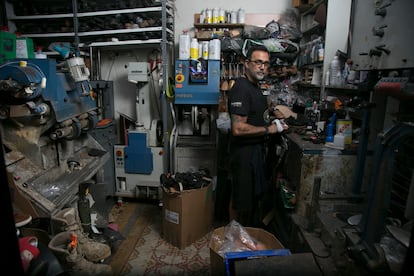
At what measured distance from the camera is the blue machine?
9.19 ft

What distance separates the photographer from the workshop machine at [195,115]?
281cm

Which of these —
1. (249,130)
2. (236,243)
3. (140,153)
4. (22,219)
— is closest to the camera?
(22,219)

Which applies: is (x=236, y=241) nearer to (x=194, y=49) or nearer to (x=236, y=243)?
(x=236, y=243)

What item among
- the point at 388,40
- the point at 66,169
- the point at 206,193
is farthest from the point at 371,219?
the point at 66,169

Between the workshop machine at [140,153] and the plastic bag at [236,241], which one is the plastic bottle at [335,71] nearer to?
the plastic bag at [236,241]

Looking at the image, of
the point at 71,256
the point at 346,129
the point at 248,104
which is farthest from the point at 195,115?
the point at 71,256

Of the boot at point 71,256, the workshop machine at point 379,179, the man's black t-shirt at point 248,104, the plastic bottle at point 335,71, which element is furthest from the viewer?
the plastic bottle at point 335,71

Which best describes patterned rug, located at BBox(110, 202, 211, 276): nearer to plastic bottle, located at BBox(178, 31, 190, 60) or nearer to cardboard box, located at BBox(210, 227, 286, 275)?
cardboard box, located at BBox(210, 227, 286, 275)

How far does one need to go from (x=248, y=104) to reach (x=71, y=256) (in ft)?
4.97

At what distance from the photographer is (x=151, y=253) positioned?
7.51ft

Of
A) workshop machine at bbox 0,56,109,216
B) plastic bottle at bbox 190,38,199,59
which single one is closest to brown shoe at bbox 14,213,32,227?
workshop machine at bbox 0,56,109,216

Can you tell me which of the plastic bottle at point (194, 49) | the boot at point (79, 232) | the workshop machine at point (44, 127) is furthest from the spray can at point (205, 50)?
the boot at point (79, 232)

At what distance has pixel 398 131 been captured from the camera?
0.90 meters

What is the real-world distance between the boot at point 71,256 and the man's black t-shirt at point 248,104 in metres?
1.32
